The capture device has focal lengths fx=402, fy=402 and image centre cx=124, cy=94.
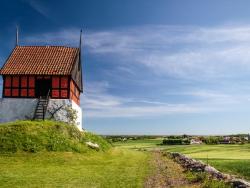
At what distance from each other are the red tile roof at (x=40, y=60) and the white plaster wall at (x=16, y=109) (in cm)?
293

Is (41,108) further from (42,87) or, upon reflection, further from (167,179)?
(167,179)

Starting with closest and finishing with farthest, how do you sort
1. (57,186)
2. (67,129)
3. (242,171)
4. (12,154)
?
1. (57,186)
2. (242,171)
3. (12,154)
4. (67,129)

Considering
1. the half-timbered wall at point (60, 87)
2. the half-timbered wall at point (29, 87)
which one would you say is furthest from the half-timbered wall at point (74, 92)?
the half-timbered wall at point (60, 87)

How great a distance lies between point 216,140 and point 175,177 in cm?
5431

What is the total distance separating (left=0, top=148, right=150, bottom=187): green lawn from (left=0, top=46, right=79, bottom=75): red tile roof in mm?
12870

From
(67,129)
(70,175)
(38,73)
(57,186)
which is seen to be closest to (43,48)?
(38,73)

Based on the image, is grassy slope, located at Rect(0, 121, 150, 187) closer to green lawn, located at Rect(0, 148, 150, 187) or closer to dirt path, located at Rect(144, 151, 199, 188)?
green lawn, located at Rect(0, 148, 150, 187)

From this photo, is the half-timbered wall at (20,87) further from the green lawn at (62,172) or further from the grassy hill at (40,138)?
the green lawn at (62,172)

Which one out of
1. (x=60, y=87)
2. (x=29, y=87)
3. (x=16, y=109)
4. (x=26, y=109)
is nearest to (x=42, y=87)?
(x=29, y=87)

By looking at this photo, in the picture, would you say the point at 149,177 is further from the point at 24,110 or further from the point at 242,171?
the point at 24,110

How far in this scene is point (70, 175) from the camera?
72.2 feet

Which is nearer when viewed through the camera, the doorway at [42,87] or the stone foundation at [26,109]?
the stone foundation at [26,109]

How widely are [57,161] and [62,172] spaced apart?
5.67 metres

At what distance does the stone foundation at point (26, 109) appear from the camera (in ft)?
135
